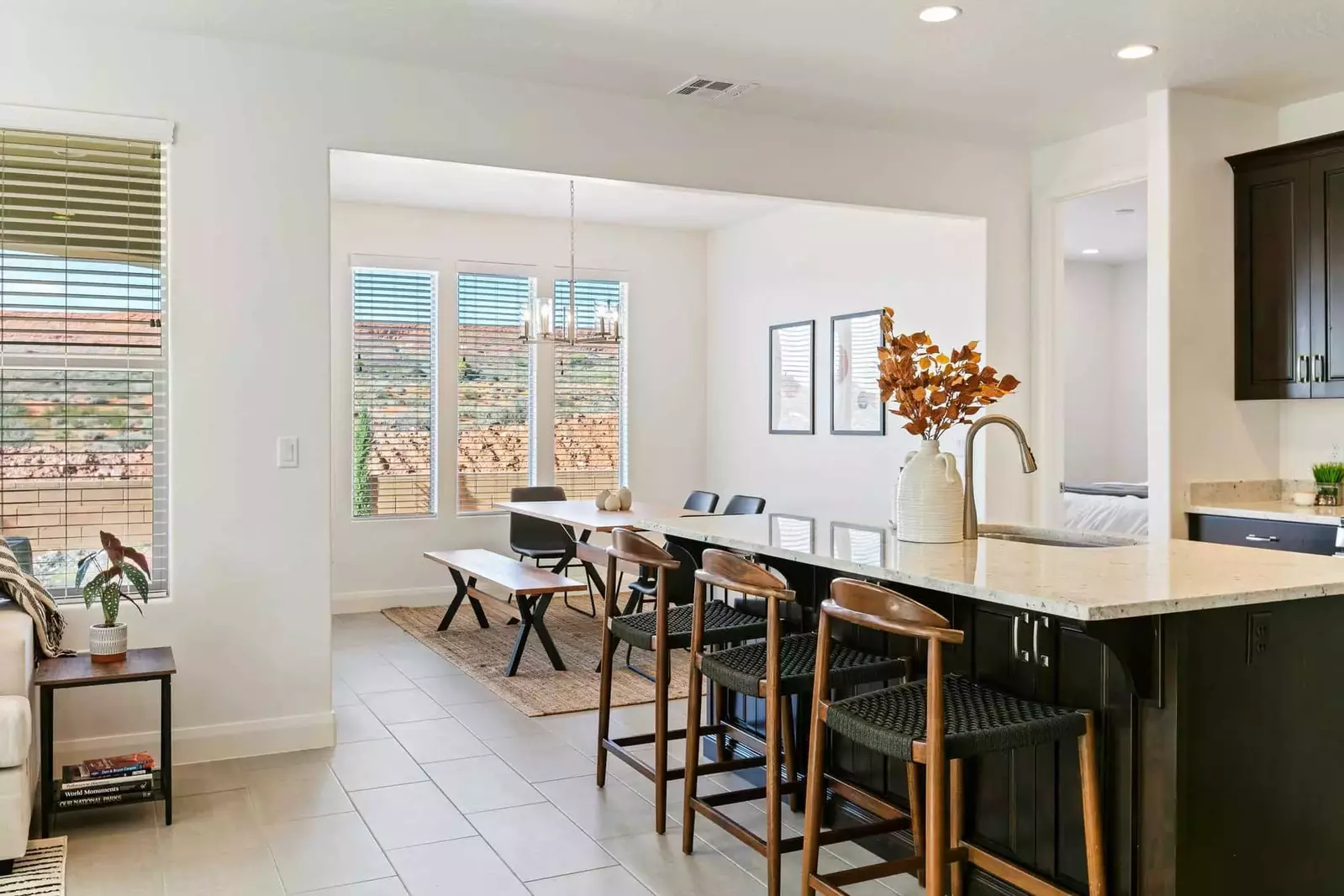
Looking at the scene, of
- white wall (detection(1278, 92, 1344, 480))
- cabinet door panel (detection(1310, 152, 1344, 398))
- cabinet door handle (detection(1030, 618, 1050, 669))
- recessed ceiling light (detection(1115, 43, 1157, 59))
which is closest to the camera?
cabinet door handle (detection(1030, 618, 1050, 669))

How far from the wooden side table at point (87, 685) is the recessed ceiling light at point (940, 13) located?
11.2 feet

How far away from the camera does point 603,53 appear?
167 inches

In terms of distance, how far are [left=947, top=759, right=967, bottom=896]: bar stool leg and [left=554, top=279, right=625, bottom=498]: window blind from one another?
5.56 m

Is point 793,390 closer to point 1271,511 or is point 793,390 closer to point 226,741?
point 1271,511

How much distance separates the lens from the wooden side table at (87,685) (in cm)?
335

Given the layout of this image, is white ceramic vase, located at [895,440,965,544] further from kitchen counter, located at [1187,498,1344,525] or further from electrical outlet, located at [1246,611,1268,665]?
kitchen counter, located at [1187,498,1344,525]

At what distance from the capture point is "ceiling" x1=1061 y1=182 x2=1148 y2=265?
6863mm

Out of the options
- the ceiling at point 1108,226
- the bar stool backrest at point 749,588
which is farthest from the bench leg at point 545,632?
the ceiling at point 1108,226

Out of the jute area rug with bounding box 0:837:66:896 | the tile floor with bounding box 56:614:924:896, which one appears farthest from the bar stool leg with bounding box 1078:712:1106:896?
the jute area rug with bounding box 0:837:66:896

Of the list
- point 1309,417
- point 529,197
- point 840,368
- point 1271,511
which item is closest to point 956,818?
point 1271,511

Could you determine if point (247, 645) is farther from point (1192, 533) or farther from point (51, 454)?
point (1192, 533)

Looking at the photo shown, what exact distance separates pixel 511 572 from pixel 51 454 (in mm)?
2536

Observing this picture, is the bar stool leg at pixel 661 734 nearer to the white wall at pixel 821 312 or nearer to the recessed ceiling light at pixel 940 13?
the recessed ceiling light at pixel 940 13

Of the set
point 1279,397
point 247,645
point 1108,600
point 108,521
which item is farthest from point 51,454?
point 1279,397
